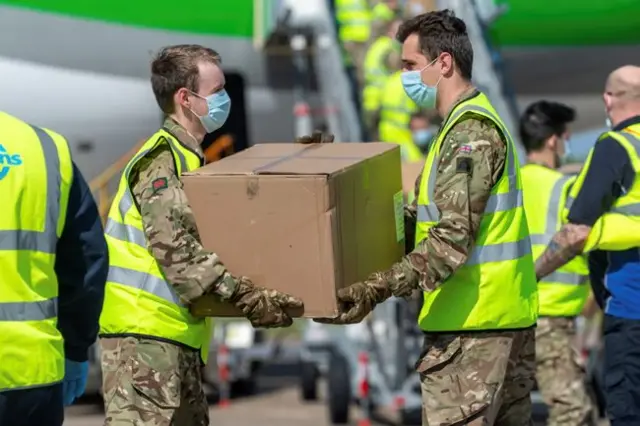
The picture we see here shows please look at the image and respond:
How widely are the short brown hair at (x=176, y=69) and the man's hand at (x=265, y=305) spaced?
2.78 ft

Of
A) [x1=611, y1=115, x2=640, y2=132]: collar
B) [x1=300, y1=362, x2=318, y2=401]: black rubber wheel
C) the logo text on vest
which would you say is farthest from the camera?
[x1=300, y1=362, x2=318, y2=401]: black rubber wheel

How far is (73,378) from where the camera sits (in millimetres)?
4305

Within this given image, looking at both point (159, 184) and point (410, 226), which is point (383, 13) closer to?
point (410, 226)

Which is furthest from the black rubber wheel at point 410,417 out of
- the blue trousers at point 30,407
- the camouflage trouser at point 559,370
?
the blue trousers at point 30,407

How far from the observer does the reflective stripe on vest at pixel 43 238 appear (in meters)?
3.76

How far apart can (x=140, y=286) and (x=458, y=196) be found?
117 centimetres

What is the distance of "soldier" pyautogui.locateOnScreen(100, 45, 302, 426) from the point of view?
173 inches

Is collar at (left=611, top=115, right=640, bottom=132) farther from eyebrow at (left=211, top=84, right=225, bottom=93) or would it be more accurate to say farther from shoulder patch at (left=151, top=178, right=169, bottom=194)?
shoulder patch at (left=151, top=178, right=169, bottom=194)

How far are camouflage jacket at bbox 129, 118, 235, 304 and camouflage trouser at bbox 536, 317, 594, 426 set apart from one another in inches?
113

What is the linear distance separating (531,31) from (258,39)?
2.95m

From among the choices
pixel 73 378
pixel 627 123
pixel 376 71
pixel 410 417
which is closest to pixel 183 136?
pixel 73 378

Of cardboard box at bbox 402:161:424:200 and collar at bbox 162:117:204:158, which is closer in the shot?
collar at bbox 162:117:204:158

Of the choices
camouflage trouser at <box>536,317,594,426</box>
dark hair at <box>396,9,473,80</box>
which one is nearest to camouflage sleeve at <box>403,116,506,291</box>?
dark hair at <box>396,9,473,80</box>

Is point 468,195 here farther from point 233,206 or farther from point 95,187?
point 95,187
